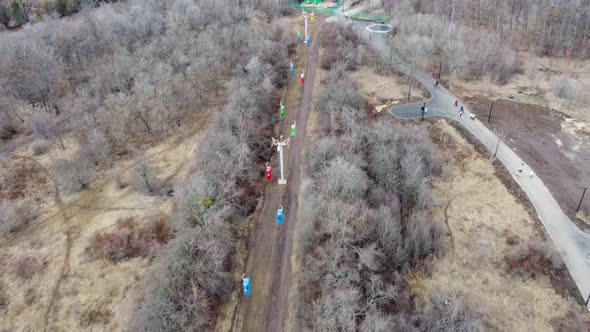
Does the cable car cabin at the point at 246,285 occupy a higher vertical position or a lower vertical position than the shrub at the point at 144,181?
lower

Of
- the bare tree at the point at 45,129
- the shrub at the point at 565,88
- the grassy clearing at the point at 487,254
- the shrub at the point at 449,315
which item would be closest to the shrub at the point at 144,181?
the bare tree at the point at 45,129

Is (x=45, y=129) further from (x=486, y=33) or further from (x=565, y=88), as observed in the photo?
(x=486, y=33)

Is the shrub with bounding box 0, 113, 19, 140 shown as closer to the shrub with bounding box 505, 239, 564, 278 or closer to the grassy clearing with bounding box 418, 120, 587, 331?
the grassy clearing with bounding box 418, 120, 587, 331

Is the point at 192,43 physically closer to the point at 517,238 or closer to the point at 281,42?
the point at 281,42

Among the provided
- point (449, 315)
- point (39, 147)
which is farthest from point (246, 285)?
point (39, 147)

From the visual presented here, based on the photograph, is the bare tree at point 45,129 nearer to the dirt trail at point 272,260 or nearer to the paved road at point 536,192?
the dirt trail at point 272,260
